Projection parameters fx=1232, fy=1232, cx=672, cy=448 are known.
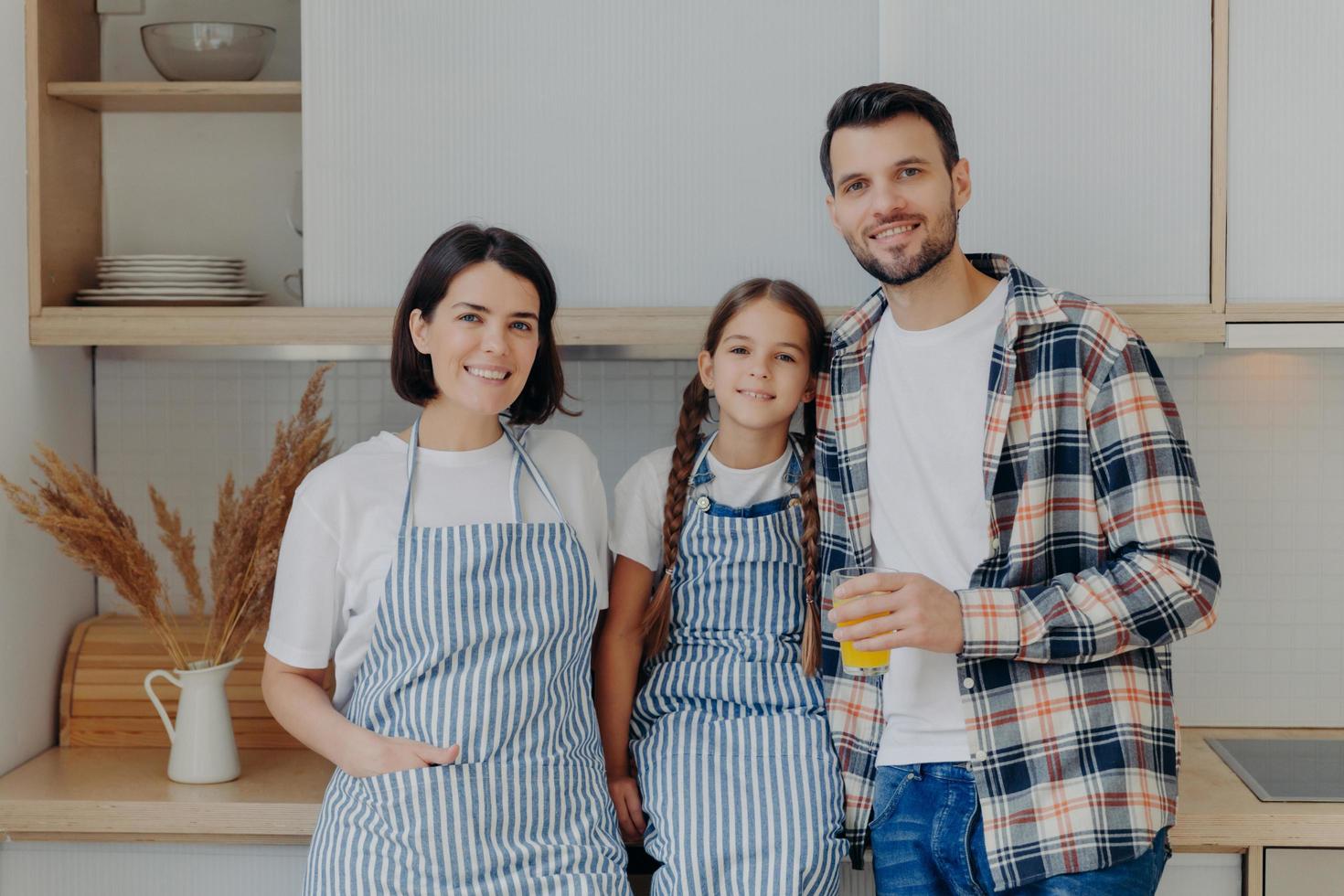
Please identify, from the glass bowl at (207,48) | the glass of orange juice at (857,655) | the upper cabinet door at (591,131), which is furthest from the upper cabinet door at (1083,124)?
the glass bowl at (207,48)

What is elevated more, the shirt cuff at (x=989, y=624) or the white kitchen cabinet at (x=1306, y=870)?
the shirt cuff at (x=989, y=624)

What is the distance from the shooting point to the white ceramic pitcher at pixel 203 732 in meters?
1.78

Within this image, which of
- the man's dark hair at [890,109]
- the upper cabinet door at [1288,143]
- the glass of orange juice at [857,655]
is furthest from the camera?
the upper cabinet door at [1288,143]

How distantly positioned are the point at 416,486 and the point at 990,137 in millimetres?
933

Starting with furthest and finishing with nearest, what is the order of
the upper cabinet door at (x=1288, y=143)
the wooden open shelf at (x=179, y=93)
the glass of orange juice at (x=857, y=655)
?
the wooden open shelf at (x=179, y=93) → the upper cabinet door at (x=1288, y=143) → the glass of orange juice at (x=857, y=655)

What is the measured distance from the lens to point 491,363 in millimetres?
1495

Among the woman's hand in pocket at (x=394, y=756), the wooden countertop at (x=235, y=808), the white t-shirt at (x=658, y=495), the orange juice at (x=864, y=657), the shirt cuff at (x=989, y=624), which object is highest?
the white t-shirt at (x=658, y=495)

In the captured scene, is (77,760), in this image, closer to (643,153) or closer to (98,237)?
(98,237)

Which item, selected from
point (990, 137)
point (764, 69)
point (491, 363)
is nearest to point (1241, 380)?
point (990, 137)

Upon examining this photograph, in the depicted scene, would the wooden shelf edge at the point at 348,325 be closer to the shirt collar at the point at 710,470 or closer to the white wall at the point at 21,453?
the white wall at the point at 21,453

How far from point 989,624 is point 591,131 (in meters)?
0.90

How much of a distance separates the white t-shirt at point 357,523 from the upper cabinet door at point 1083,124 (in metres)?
0.75

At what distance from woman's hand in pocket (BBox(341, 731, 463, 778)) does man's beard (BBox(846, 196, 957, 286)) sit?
764 millimetres

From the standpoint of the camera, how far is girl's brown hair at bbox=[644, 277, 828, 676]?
63.9 inches
